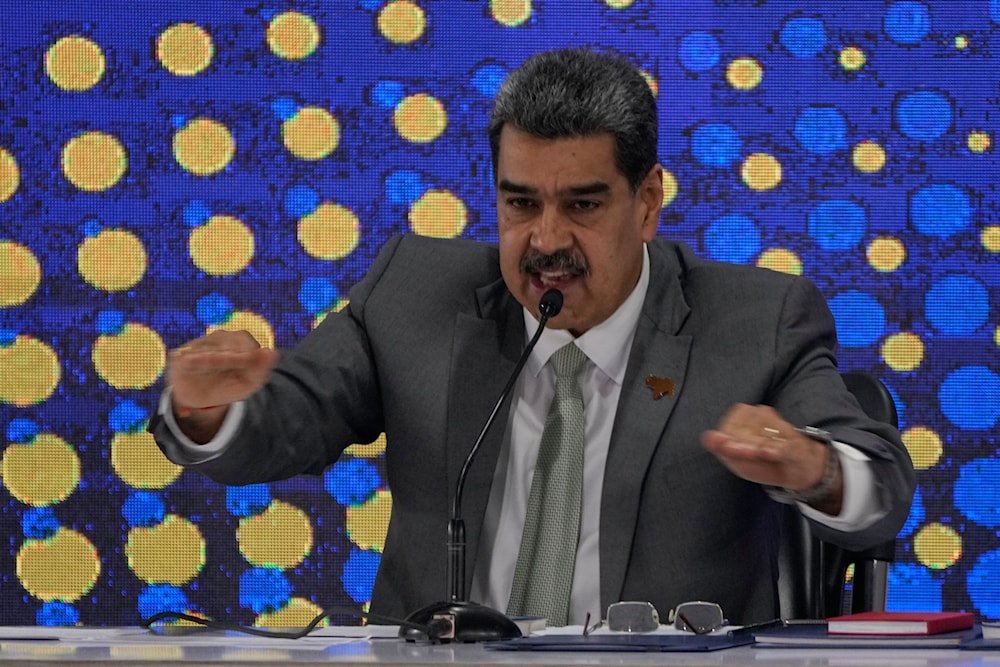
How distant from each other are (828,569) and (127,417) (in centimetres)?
151

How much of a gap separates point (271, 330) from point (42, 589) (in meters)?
0.72

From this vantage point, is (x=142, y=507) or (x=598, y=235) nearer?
(x=598, y=235)

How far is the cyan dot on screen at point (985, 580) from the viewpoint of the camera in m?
2.55

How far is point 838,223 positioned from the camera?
2.58m

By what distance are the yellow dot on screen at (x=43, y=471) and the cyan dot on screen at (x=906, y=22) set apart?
1863 mm

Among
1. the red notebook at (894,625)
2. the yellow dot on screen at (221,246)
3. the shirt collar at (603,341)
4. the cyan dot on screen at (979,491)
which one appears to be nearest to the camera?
the red notebook at (894,625)

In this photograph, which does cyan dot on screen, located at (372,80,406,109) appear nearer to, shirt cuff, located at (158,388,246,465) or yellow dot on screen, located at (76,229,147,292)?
yellow dot on screen, located at (76,229,147,292)

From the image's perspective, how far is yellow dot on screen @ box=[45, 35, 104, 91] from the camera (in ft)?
8.79

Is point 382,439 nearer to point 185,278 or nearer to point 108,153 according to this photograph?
point 185,278

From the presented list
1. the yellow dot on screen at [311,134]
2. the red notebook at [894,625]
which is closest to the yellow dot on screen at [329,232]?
the yellow dot on screen at [311,134]

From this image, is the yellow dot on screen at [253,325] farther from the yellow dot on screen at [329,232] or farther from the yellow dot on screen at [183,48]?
the yellow dot on screen at [183,48]

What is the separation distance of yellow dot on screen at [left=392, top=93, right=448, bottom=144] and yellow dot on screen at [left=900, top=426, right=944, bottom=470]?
1.12m

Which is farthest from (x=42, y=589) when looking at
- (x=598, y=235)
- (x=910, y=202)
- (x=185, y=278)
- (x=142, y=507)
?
(x=910, y=202)

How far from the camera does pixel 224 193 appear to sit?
2.65 meters
